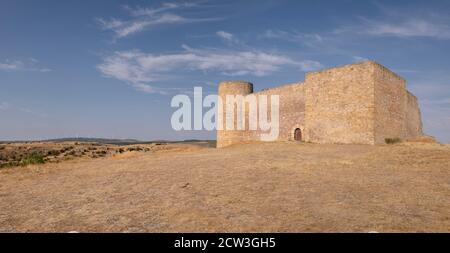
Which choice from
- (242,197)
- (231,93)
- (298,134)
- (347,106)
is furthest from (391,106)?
(242,197)

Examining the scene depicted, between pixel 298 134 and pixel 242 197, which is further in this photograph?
pixel 298 134

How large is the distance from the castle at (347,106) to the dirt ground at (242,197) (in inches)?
245

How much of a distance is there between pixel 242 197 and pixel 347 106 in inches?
546

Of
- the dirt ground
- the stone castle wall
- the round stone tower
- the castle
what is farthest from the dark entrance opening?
the dirt ground

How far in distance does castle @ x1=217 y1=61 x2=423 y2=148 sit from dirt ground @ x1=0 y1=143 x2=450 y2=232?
6234mm

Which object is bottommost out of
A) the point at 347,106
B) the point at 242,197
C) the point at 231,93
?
the point at 242,197

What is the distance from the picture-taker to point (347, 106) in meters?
19.3

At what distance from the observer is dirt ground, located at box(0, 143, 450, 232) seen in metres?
5.59

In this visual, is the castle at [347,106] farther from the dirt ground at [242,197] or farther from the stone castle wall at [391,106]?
the dirt ground at [242,197]

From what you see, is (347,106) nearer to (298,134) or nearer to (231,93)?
(298,134)

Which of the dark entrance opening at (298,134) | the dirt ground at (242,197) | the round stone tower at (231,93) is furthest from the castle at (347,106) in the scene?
the dirt ground at (242,197)

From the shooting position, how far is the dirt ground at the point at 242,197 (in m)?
5.59
